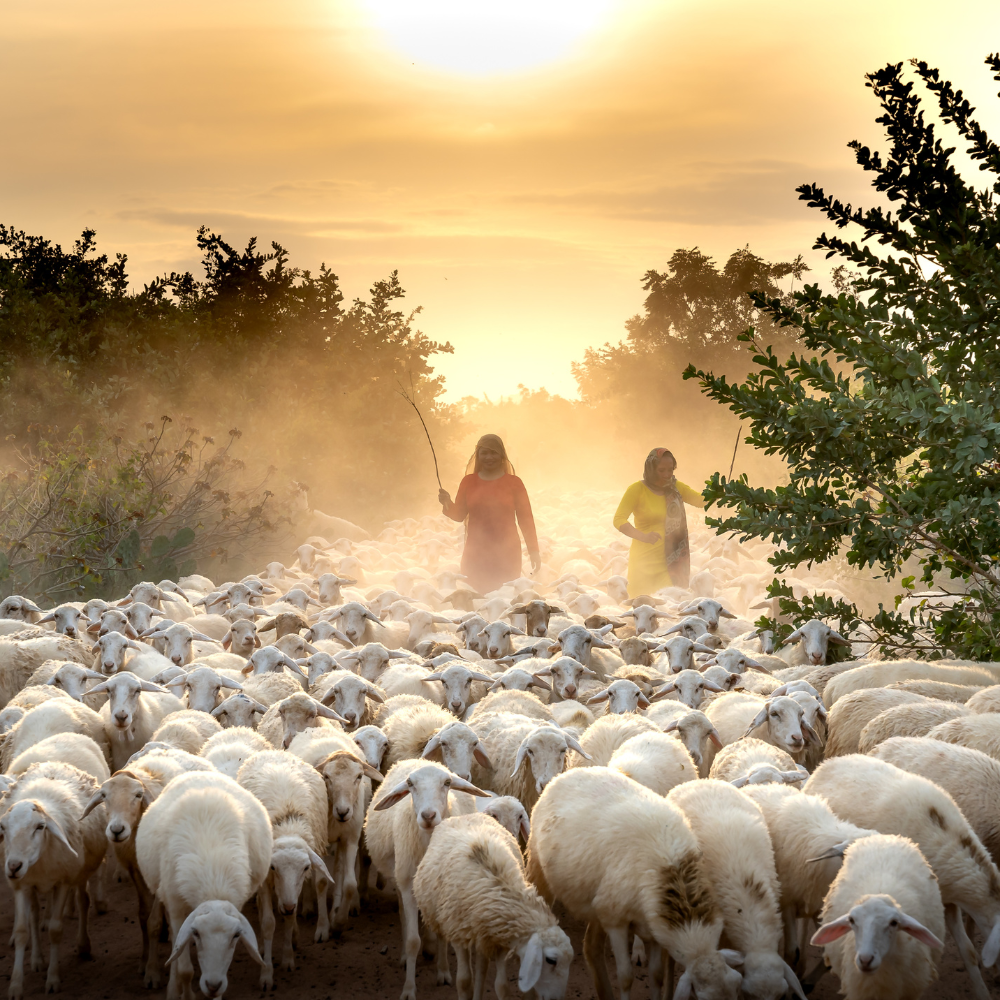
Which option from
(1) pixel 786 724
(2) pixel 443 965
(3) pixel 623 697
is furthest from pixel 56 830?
(1) pixel 786 724

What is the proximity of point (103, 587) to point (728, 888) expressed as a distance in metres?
14.3

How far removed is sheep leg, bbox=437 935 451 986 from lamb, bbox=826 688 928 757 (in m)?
3.08

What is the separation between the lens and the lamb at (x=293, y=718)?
7.32 meters

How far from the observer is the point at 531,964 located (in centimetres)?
463

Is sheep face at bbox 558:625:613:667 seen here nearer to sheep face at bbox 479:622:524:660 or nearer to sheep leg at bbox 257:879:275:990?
sheep face at bbox 479:622:524:660

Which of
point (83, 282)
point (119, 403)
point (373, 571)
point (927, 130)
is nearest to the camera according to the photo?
point (927, 130)

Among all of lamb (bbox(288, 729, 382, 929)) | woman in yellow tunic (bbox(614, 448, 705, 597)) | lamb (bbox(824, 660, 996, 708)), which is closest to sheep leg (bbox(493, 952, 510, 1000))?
lamb (bbox(288, 729, 382, 929))

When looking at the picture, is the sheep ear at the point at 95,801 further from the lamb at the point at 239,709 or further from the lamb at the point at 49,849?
the lamb at the point at 239,709

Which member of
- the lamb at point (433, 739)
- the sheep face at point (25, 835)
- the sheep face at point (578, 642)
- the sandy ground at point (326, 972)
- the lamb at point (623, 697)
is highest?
the sheep face at point (578, 642)

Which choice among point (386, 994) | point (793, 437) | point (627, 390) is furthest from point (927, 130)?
point (627, 390)

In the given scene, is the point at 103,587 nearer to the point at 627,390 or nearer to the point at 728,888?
the point at 728,888

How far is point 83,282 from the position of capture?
2692 cm

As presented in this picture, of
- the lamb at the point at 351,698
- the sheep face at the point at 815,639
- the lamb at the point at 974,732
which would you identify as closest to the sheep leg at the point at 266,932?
the lamb at the point at 351,698

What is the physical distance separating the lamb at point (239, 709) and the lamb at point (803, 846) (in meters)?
4.02
